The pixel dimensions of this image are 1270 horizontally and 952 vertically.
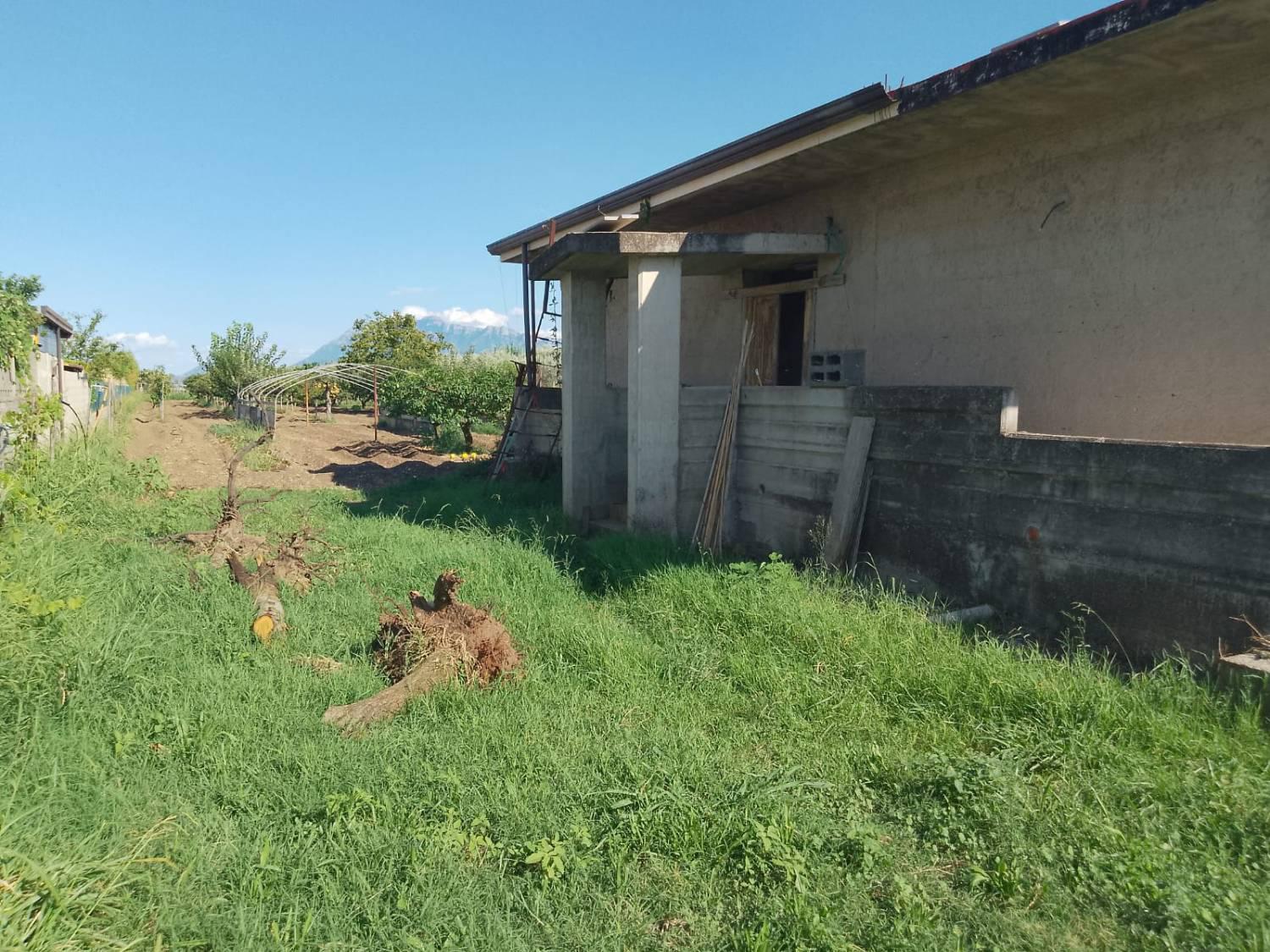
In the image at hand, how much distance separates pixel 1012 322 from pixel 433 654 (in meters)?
5.48

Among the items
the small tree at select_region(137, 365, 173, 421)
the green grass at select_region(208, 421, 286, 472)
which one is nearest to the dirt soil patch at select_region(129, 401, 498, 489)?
the green grass at select_region(208, 421, 286, 472)

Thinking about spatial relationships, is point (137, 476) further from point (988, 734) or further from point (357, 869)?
point (988, 734)

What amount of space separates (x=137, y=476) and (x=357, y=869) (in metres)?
9.29

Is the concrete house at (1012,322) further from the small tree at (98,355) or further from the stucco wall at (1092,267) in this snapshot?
the small tree at (98,355)

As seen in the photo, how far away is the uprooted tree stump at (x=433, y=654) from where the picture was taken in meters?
3.98

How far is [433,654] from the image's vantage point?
4.27 meters

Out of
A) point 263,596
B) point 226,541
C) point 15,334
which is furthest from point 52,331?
point 263,596

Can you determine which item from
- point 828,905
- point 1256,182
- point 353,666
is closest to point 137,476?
point 353,666

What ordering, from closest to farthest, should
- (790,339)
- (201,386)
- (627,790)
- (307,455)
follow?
(627,790)
(790,339)
(307,455)
(201,386)

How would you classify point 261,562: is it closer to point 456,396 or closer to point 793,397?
point 793,397

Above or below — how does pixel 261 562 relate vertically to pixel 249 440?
below

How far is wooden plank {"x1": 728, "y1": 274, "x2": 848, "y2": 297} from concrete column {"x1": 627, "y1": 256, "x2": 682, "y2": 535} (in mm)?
1806

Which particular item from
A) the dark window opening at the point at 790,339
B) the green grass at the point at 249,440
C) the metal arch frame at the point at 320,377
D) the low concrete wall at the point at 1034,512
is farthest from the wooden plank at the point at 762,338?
the metal arch frame at the point at 320,377

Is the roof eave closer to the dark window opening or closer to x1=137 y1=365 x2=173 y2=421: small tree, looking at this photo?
the dark window opening
